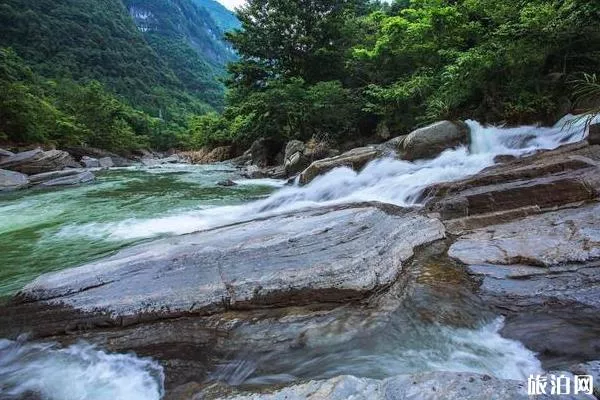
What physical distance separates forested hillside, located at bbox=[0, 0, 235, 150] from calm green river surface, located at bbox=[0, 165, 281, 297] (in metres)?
13.6

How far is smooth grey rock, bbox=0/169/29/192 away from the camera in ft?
51.2

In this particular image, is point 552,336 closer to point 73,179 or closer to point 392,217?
point 392,217

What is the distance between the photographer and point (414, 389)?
2.46 metres

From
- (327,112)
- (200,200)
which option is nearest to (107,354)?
(200,200)

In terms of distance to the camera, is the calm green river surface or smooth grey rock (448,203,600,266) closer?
smooth grey rock (448,203,600,266)

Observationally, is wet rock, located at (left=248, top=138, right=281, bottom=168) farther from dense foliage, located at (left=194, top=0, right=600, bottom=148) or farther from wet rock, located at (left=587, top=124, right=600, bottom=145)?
wet rock, located at (left=587, top=124, right=600, bottom=145)

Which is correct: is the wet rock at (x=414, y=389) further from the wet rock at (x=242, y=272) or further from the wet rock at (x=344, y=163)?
the wet rock at (x=344, y=163)

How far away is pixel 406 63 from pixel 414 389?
55.1 ft

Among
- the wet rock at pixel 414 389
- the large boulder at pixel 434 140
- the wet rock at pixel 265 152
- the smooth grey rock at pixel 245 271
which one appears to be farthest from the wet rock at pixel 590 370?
the wet rock at pixel 265 152

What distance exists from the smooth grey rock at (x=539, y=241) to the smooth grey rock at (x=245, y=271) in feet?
1.94

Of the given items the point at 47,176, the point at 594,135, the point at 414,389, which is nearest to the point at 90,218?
the point at 414,389

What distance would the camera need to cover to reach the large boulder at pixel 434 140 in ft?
35.7

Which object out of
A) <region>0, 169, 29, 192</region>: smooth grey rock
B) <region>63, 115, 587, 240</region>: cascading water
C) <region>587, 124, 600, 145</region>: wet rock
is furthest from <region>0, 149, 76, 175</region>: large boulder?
<region>587, 124, 600, 145</region>: wet rock

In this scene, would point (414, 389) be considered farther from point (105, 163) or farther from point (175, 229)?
point (105, 163)
